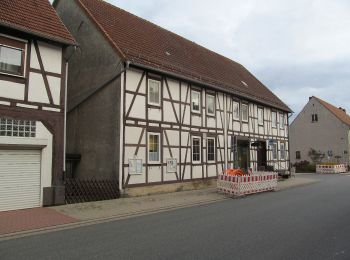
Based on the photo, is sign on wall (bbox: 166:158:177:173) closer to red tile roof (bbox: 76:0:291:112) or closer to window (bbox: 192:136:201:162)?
window (bbox: 192:136:201:162)

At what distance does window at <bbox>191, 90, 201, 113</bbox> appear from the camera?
69.3 ft

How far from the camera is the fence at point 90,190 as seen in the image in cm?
1458

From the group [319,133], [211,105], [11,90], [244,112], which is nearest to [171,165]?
[211,105]

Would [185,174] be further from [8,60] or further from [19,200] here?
[8,60]

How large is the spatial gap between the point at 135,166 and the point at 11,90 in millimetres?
6118

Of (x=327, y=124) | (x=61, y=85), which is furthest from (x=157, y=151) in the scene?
(x=327, y=124)

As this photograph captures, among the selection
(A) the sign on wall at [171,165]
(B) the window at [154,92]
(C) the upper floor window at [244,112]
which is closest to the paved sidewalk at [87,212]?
(A) the sign on wall at [171,165]

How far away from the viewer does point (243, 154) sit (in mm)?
26172

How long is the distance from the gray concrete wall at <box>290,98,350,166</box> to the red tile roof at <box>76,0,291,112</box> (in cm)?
2464

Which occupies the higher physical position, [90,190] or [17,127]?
[17,127]

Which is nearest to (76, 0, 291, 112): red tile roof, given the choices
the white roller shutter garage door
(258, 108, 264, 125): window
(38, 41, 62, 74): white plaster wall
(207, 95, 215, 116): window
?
(258, 108, 264, 125): window

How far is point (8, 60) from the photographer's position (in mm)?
13180

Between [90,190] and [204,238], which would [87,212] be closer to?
[90,190]

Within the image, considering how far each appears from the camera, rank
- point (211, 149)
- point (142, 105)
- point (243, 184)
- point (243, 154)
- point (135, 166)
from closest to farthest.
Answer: point (135, 166) < point (142, 105) < point (243, 184) < point (211, 149) < point (243, 154)
